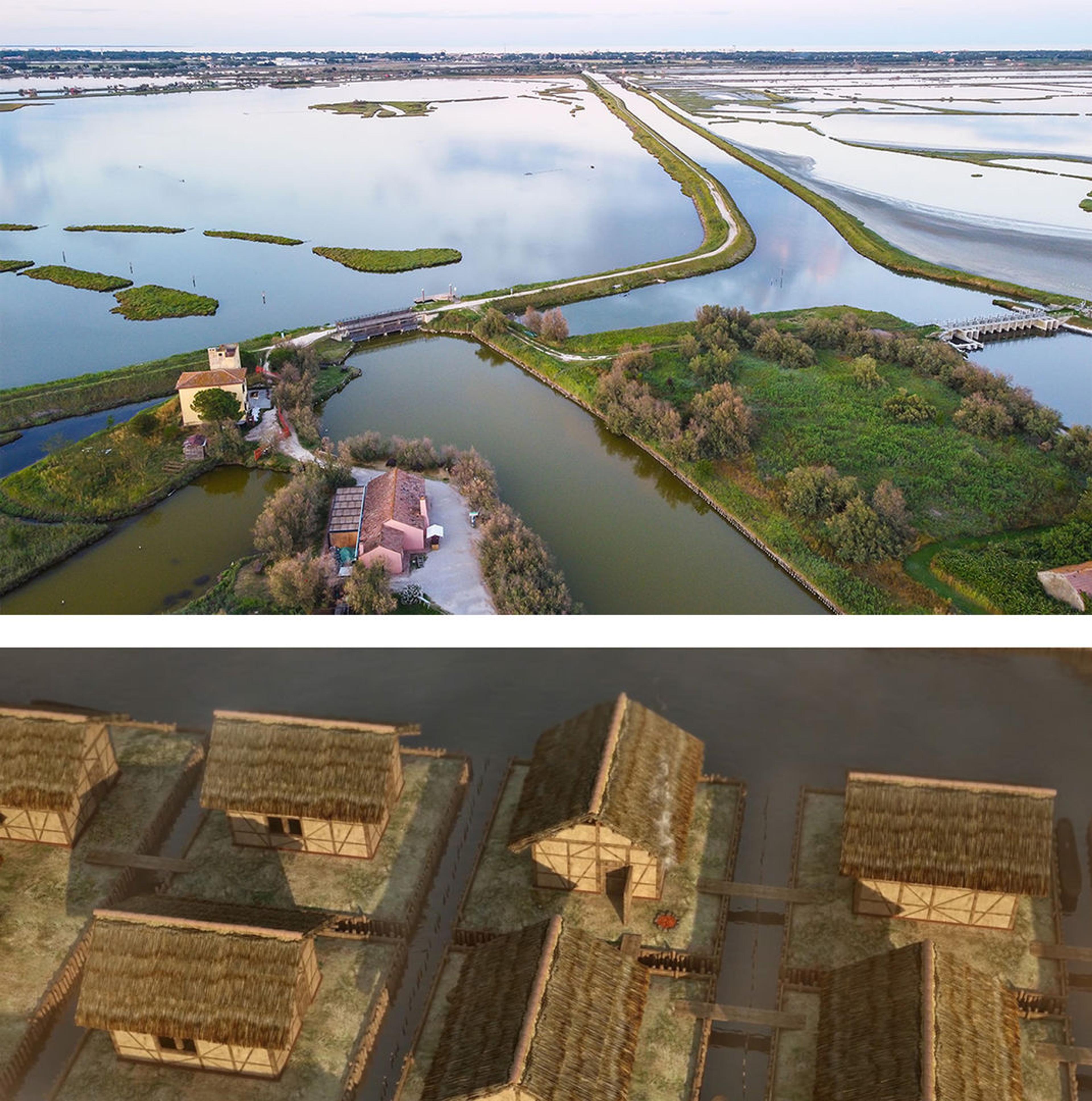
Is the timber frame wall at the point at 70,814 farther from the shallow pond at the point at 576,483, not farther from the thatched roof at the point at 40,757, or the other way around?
the shallow pond at the point at 576,483

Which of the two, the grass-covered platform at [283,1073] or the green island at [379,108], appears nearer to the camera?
the grass-covered platform at [283,1073]

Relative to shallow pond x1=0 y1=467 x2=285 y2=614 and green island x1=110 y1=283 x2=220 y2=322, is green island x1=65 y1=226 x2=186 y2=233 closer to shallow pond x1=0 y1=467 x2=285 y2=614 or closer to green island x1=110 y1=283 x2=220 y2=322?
green island x1=110 y1=283 x2=220 y2=322

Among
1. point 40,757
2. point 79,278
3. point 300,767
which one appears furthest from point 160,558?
point 79,278

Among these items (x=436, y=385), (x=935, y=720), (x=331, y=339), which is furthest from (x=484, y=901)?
(x=331, y=339)

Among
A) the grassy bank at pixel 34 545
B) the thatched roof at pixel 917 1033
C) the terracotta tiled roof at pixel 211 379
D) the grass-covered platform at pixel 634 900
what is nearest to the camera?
the thatched roof at pixel 917 1033

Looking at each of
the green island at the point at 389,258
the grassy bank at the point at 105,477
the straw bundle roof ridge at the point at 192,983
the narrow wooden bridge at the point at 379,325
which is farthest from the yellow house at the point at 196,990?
the green island at the point at 389,258

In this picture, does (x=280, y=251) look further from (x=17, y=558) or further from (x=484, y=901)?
(x=484, y=901)

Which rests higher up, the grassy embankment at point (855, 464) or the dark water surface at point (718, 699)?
the dark water surface at point (718, 699)
